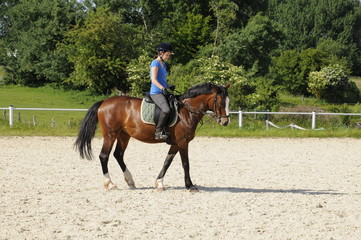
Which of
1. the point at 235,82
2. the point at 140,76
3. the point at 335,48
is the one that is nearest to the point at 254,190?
the point at 235,82

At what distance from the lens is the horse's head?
26.2 ft

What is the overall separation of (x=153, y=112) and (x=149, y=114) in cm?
8

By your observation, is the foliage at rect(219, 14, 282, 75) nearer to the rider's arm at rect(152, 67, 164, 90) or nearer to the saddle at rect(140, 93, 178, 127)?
the saddle at rect(140, 93, 178, 127)

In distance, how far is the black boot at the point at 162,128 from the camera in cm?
792

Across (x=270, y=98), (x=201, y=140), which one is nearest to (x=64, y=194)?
(x=201, y=140)

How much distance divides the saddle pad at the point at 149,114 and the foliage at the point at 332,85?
3853 centimetres

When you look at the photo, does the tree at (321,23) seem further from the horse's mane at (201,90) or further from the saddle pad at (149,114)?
the saddle pad at (149,114)

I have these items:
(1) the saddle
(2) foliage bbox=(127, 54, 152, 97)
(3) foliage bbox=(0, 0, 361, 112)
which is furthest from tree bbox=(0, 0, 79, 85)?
(1) the saddle

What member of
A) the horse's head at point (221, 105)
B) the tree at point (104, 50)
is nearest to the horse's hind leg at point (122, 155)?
the horse's head at point (221, 105)

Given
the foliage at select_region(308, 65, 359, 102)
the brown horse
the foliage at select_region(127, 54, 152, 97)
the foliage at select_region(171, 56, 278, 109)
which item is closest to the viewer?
the brown horse

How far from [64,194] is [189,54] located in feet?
101

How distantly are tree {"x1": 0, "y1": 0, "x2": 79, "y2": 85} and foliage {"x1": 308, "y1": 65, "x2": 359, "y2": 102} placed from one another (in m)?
23.2

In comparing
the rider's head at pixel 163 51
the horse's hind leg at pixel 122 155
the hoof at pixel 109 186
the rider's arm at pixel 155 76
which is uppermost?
the rider's head at pixel 163 51

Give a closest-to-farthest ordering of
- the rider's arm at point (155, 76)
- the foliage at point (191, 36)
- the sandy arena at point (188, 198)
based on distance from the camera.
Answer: the sandy arena at point (188, 198)
the rider's arm at point (155, 76)
the foliage at point (191, 36)
